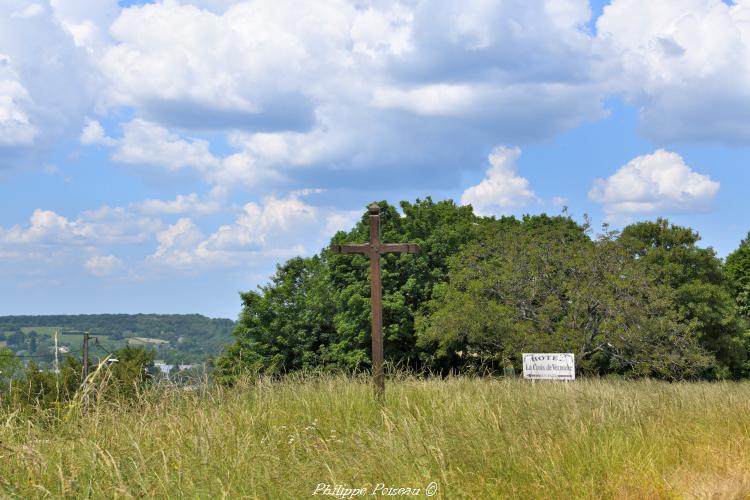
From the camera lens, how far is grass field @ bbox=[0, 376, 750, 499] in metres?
5.56

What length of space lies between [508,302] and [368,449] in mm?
19157

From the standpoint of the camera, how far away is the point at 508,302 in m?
25.0

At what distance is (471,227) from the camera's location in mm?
40750

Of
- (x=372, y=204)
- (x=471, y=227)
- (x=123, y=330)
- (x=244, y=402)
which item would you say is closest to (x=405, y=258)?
(x=471, y=227)

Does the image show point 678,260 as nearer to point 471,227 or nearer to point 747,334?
point 747,334

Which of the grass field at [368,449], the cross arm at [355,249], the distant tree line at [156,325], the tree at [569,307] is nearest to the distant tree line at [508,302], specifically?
the tree at [569,307]

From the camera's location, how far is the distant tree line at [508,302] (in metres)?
24.0

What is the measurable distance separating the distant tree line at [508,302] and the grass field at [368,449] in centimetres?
1030

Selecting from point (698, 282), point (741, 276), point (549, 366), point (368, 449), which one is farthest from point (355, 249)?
point (741, 276)

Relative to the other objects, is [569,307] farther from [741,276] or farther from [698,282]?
[741,276]

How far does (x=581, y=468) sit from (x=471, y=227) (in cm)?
3494

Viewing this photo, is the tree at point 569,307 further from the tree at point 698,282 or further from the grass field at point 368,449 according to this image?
the grass field at point 368,449

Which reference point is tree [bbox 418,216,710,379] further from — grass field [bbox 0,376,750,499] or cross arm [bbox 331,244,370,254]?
grass field [bbox 0,376,750,499]

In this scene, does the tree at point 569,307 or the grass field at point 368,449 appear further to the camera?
the tree at point 569,307
